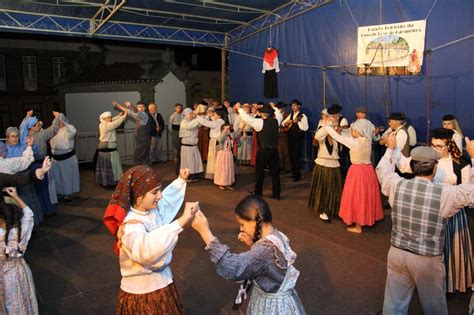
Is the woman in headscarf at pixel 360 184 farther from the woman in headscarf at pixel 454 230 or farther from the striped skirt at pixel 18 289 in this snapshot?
the striped skirt at pixel 18 289

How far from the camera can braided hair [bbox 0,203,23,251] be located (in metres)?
3.15

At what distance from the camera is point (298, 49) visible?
1009 cm

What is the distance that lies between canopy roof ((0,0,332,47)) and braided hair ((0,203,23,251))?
6.57 m

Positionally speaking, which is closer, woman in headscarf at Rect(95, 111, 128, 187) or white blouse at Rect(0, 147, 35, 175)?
white blouse at Rect(0, 147, 35, 175)

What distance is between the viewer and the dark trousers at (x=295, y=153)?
9.09 meters

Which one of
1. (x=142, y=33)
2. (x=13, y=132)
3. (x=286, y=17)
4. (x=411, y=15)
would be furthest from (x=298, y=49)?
(x=13, y=132)

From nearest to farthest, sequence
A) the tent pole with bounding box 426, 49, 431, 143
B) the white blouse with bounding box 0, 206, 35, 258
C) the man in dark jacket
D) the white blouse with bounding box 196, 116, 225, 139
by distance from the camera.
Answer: the white blouse with bounding box 0, 206, 35, 258 < the tent pole with bounding box 426, 49, 431, 143 < the white blouse with bounding box 196, 116, 225, 139 < the man in dark jacket

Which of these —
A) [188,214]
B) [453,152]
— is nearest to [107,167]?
[453,152]

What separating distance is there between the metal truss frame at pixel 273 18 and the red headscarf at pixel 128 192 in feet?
25.4

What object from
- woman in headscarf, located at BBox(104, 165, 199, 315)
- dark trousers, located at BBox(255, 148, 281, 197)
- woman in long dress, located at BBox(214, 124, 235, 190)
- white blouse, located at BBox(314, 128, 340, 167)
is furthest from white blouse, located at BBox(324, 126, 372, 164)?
woman in headscarf, located at BBox(104, 165, 199, 315)

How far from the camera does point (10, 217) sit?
318 cm

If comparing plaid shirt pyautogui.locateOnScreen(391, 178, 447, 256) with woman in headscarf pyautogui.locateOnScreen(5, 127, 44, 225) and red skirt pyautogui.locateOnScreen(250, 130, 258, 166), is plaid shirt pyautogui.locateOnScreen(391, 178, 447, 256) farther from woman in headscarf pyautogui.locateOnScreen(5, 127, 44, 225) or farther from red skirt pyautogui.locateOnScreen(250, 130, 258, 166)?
red skirt pyautogui.locateOnScreen(250, 130, 258, 166)

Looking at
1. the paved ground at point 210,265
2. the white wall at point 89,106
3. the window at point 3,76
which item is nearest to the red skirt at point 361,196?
the paved ground at point 210,265

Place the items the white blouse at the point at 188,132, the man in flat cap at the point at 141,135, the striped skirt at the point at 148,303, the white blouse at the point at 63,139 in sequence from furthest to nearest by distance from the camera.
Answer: the man in flat cap at the point at 141,135 < the white blouse at the point at 188,132 < the white blouse at the point at 63,139 < the striped skirt at the point at 148,303
